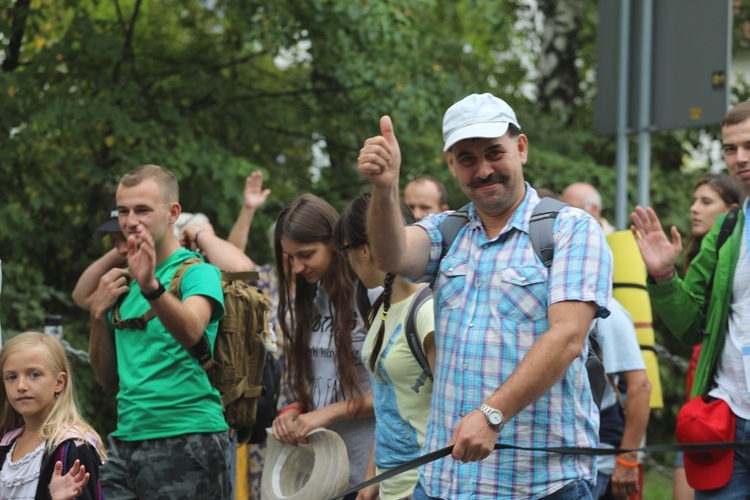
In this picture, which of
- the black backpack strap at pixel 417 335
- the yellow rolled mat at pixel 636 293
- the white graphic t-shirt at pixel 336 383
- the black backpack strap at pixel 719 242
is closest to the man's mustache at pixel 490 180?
the black backpack strap at pixel 417 335

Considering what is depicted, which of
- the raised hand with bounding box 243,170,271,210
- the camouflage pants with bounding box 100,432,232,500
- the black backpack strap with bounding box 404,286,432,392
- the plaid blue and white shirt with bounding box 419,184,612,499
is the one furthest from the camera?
the raised hand with bounding box 243,170,271,210

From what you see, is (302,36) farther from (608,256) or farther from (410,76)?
(608,256)

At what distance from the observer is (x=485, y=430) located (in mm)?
3066

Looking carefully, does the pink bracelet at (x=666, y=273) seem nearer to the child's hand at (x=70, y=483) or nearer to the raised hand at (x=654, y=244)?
the raised hand at (x=654, y=244)

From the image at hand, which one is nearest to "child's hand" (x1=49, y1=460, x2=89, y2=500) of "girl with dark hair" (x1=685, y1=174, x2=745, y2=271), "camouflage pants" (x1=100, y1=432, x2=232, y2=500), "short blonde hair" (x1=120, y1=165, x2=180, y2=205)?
"camouflage pants" (x1=100, y1=432, x2=232, y2=500)

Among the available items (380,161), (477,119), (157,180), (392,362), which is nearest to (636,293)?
(392,362)

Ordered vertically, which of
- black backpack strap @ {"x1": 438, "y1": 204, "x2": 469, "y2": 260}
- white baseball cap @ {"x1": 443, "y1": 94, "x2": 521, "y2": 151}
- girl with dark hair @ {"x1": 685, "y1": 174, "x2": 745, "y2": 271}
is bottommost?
black backpack strap @ {"x1": 438, "y1": 204, "x2": 469, "y2": 260}

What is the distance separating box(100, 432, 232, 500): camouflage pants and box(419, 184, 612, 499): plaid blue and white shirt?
5.13 feet

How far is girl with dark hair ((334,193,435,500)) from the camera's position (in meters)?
4.07

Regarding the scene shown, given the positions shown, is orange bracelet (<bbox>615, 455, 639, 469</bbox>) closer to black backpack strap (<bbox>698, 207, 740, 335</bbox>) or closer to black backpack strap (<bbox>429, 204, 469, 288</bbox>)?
black backpack strap (<bbox>698, 207, 740, 335</bbox>)

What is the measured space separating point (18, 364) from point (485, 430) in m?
2.25

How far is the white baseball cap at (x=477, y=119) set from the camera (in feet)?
11.0

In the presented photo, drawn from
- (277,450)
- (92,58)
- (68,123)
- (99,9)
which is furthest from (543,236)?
(99,9)

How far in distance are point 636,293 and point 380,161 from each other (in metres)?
3.92
